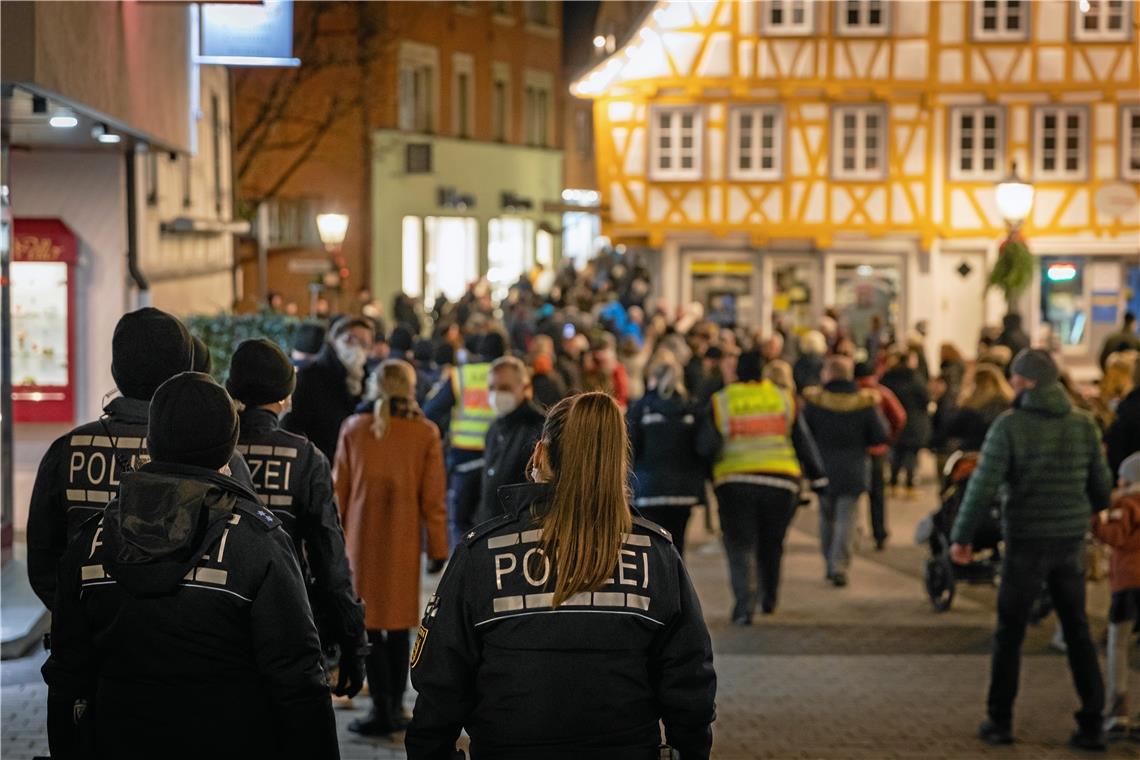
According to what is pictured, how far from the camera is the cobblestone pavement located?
28.9 feet

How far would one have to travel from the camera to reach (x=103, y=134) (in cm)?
1374

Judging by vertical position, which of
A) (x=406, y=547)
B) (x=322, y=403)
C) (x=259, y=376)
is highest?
(x=259, y=376)

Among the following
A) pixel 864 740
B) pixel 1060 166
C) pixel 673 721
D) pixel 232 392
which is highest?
pixel 1060 166

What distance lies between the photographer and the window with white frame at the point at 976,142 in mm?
35156

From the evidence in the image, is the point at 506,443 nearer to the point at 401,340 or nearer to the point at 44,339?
the point at 401,340

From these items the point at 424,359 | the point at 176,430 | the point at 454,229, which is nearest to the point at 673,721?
the point at 176,430

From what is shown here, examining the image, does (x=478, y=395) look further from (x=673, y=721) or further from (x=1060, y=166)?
(x=1060, y=166)

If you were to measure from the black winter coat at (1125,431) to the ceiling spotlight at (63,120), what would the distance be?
7.39 meters

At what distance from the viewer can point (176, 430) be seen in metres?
4.52

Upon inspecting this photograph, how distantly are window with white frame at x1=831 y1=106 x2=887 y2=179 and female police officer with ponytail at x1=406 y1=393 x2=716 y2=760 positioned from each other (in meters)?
31.5

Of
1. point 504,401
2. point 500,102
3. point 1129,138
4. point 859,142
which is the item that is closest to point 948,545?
point 504,401

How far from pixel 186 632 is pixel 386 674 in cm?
442

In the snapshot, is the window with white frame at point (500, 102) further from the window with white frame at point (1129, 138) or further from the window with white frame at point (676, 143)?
the window with white frame at point (1129, 138)

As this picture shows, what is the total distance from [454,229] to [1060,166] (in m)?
17.3
